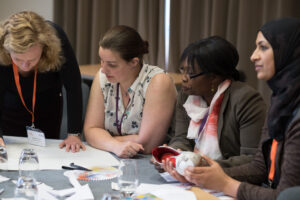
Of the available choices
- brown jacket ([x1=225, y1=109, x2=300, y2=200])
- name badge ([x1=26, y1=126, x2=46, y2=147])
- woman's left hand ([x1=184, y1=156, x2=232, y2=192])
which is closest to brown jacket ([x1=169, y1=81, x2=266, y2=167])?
brown jacket ([x1=225, y1=109, x2=300, y2=200])

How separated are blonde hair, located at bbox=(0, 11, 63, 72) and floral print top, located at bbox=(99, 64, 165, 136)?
1.03ft

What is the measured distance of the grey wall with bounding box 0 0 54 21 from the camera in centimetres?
545

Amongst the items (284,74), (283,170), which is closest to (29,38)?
(284,74)

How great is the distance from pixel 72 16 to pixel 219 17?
2.05 m

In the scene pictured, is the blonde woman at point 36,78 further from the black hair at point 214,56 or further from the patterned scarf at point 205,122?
the black hair at point 214,56

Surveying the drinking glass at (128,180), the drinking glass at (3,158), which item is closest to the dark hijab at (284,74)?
the drinking glass at (128,180)

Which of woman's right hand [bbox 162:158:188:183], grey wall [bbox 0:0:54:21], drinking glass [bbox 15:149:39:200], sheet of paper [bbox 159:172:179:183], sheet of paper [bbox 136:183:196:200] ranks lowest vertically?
sheet of paper [bbox 159:172:179:183]

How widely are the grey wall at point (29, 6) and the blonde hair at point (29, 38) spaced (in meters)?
3.12

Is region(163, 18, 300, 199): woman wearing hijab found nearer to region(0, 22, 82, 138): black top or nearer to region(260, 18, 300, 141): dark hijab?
region(260, 18, 300, 141): dark hijab

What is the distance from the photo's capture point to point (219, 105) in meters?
2.13

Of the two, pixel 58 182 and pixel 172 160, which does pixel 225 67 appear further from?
pixel 58 182

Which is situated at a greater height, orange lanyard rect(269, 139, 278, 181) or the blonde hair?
the blonde hair

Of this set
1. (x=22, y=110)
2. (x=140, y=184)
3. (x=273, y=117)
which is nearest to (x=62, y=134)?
(x=22, y=110)

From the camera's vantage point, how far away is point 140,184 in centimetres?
179
